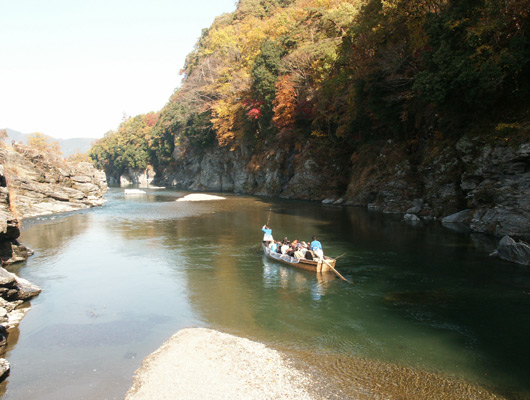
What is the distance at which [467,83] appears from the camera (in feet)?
88.7

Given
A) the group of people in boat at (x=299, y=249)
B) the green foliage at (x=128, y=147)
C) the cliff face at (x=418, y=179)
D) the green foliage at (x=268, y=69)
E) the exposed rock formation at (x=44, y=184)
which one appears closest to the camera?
the group of people in boat at (x=299, y=249)

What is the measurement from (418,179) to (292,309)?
2782 centimetres

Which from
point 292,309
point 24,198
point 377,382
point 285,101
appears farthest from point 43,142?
point 377,382

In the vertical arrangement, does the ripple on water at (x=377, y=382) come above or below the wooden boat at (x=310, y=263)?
below

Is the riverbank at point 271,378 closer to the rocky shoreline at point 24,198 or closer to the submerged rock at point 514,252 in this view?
the rocky shoreline at point 24,198

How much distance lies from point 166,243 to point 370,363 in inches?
808

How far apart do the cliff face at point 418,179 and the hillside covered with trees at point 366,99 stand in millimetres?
159

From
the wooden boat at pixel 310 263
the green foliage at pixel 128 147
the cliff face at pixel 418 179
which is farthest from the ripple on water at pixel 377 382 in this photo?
the green foliage at pixel 128 147

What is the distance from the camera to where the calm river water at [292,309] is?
36.8ft

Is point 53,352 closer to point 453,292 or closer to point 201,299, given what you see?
point 201,299

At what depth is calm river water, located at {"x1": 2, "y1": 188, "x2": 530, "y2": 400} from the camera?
11.2 meters

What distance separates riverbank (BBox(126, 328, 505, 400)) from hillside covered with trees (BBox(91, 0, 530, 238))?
19948mm

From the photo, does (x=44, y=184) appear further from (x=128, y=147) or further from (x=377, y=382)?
(x=128, y=147)

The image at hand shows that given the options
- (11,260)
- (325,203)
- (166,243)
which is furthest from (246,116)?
(11,260)
